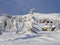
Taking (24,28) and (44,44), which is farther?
(24,28)

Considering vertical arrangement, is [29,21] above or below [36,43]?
above

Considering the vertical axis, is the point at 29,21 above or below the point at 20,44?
above

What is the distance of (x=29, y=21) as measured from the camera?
9.21 meters

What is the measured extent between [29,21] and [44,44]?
5530 millimetres

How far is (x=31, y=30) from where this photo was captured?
28.6 ft

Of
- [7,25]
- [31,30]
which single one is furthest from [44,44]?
[7,25]

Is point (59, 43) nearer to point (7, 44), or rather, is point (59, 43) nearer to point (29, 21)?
point (7, 44)

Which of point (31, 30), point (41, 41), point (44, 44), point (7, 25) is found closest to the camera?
point (44, 44)

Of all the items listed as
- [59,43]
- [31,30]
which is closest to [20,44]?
[59,43]

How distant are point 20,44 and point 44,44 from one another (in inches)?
18.6

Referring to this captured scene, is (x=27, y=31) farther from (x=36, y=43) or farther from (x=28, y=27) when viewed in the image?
(x=36, y=43)

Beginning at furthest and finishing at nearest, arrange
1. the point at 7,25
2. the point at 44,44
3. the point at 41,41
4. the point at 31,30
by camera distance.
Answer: the point at 7,25 < the point at 31,30 < the point at 41,41 < the point at 44,44

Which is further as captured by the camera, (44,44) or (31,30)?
(31,30)

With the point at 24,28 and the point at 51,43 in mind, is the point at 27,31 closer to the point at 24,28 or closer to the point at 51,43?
the point at 24,28
